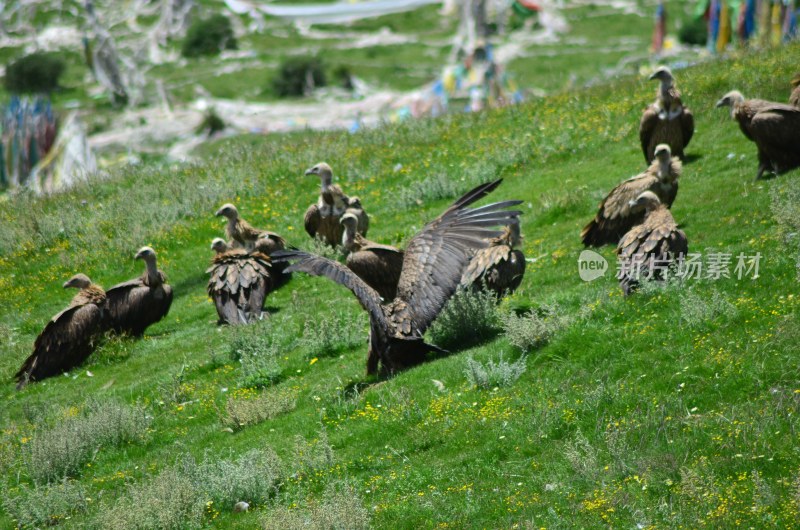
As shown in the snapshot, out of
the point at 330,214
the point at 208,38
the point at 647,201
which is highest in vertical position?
the point at 647,201

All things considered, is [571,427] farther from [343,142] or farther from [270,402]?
[343,142]

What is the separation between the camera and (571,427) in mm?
8750

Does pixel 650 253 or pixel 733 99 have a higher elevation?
pixel 733 99

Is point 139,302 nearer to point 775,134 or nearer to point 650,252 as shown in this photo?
point 650,252

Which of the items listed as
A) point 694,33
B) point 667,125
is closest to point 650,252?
point 667,125

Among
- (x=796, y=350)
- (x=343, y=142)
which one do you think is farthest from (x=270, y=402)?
(x=343, y=142)

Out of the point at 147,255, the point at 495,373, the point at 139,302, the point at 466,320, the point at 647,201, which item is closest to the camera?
the point at 495,373

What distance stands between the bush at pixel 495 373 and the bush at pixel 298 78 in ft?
200

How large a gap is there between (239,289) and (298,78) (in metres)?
57.0

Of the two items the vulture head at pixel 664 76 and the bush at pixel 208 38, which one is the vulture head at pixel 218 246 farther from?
the bush at pixel 208 38

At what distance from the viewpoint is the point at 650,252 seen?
11.2 meters

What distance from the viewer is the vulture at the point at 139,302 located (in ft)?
49.3

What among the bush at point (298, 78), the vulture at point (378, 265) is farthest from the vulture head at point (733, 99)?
the bush at point (298, 78)

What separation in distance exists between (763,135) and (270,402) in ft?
27.8
